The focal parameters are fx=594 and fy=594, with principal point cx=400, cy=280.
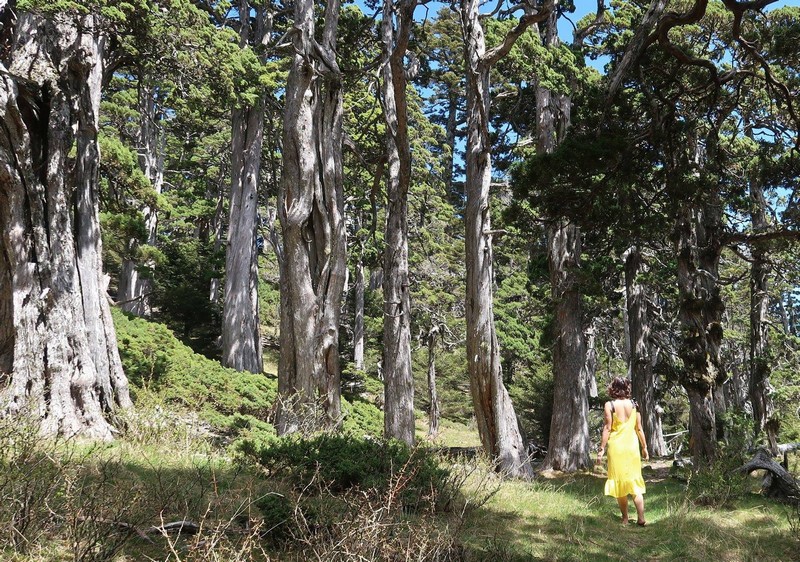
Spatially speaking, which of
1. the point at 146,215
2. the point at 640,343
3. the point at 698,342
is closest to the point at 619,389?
the point at 698,342

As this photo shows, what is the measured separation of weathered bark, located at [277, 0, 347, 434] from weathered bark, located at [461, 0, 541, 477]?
252cm

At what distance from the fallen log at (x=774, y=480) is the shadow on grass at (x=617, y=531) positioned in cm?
29

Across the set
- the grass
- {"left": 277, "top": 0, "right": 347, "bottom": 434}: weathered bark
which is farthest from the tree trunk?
the grass

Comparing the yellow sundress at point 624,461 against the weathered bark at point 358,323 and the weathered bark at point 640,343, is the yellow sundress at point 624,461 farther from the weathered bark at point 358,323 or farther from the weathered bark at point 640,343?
the weathered bark at point 358,323

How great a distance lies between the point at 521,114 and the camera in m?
14.8

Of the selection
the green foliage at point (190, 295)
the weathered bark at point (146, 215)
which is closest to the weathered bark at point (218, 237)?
the green foliage at point (190, 295)

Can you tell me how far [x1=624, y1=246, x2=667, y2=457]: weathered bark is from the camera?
1591 centimetres

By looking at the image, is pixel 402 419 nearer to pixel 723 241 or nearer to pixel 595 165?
pixel 595 165

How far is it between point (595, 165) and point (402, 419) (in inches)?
192

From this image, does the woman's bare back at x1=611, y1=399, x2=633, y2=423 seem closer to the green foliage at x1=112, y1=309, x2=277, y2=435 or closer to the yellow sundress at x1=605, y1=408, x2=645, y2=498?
the yellow sundress at x1=605, y1=408, x2=645, y2=498

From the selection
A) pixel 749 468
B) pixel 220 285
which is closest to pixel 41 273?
pixel 749 468

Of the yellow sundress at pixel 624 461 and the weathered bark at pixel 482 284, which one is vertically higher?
the weathered bark at pixel 482 284

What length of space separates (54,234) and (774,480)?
9.80 meters

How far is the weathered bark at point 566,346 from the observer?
11898 mm
